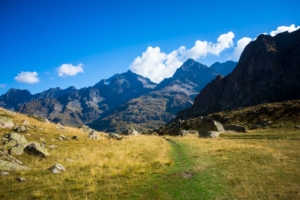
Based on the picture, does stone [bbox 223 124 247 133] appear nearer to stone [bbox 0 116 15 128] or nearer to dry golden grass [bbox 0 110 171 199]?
dry golden grass [bbox 0 110 171 199]

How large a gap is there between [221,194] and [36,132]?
30.1 metres

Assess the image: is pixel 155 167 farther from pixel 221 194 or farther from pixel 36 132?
pixel 36 132

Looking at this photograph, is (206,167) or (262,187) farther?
(206,167)

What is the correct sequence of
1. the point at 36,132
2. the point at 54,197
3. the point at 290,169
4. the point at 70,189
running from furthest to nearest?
the point at 36,132
the point at 290,169
the point at 70,189
the point at 54,197

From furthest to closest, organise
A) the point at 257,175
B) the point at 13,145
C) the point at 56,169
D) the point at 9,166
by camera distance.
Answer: the point at 13,145, the point at 9,166, the point at 56,169, the point at 257,175

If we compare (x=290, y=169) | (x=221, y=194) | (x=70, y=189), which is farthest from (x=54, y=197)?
(x=290, y=169)

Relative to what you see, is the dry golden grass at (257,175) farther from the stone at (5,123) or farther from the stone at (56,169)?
the stone at (5,123)

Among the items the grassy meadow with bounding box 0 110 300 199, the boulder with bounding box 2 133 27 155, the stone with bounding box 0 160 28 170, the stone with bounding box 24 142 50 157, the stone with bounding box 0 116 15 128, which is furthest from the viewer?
the stone with bounding box 0 116 15 128

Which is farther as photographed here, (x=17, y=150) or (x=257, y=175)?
(x=17, y=150)

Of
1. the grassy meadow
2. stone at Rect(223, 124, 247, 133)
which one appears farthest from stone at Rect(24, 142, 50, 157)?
stone at Rect(223, 124, 247, 133)

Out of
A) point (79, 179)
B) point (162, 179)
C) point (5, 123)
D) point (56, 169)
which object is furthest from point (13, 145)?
point (162, 179)

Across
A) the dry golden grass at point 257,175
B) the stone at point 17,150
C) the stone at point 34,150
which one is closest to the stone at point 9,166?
the stone at point 34,150

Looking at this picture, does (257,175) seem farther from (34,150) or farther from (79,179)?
(34,150)

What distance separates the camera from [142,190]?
1277 centimetres
